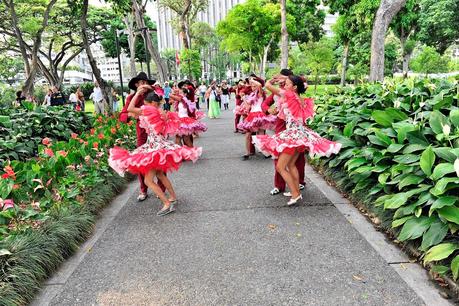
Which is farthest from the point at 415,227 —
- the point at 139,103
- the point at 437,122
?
the point at 139,103

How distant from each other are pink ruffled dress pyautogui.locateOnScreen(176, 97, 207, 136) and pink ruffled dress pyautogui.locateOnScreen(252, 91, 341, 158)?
3931mm

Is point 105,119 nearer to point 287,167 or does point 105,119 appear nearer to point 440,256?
point 287,167

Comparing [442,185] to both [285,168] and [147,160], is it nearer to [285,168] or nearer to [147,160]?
[285,168]

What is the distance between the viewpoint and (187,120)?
355 inches

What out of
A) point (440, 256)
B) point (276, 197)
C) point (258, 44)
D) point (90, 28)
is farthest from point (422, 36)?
point (440, 256)

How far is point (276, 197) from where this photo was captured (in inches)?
228

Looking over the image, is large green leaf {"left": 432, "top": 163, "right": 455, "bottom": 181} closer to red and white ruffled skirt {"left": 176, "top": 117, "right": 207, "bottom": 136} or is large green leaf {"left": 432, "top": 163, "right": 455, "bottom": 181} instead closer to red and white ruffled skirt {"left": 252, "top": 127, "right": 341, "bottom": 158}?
red and white ruffled skirt {"left": 252, "top": 127, "right": 341, "bottom": 158}

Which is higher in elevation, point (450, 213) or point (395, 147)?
point (395, 147)

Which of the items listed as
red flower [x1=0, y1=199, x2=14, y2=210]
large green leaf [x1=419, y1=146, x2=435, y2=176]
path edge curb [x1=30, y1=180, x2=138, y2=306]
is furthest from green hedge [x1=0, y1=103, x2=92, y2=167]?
large green leaf [x1=419, y1=146, x2=435, y2=176]

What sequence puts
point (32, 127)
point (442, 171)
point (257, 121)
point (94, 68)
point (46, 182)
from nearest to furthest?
point (442, 171)
point (46, 182)
point (32, 127)
point (257, 121)
point (94, 68)

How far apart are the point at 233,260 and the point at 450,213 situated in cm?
203

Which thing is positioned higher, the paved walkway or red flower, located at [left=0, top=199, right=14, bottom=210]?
red flower, located at [left=0, top=199, right=14, bottom=210]

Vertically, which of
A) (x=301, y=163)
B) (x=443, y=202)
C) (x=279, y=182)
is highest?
(x=443, y=202)

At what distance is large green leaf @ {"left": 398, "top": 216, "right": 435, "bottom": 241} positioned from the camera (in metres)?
3.46
